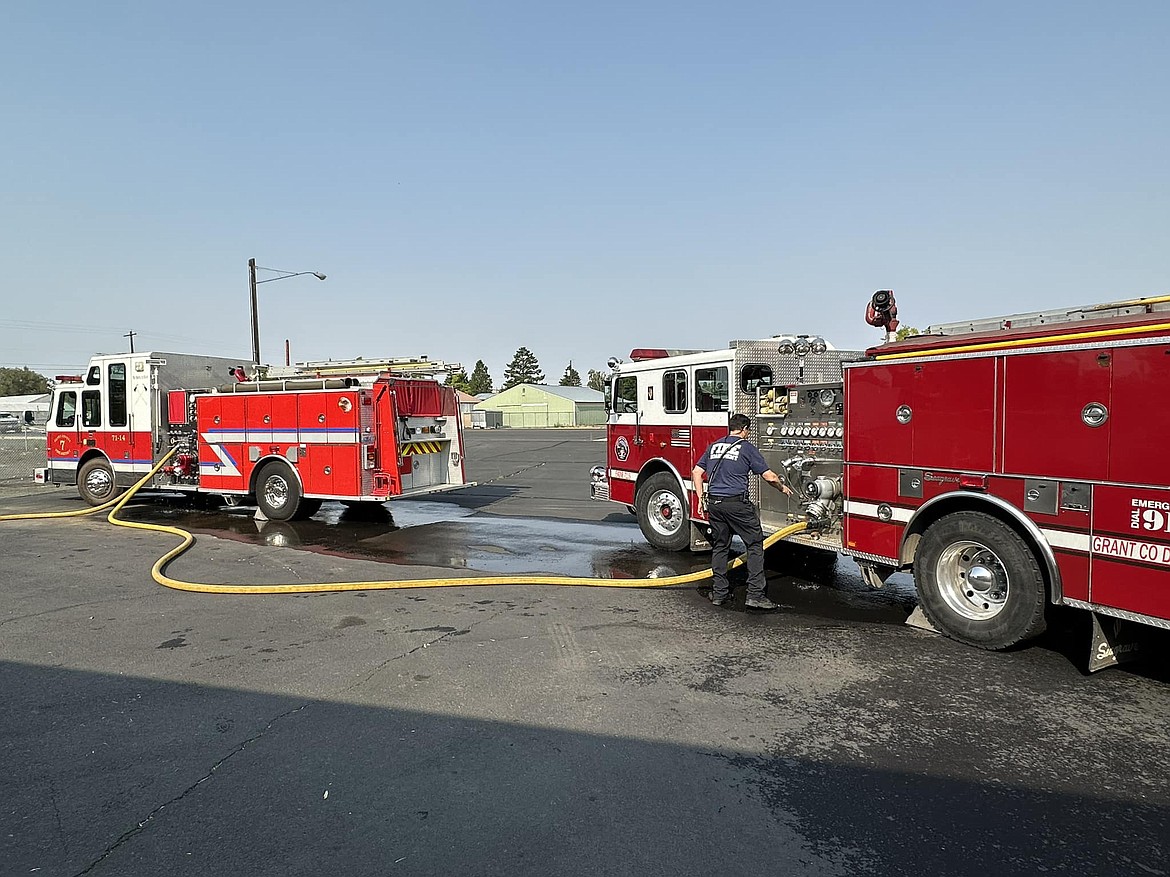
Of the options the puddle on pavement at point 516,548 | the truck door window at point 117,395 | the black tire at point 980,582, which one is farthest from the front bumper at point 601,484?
the truck door window at point 117,395

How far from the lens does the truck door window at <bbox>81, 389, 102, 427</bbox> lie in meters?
15.0

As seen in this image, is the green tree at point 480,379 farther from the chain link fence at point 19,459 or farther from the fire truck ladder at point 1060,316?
the fire truck ladder at point 1060,316

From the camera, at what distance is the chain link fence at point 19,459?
22.6m

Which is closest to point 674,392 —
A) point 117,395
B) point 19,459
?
point 117,395

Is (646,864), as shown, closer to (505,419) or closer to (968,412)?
(968,412)

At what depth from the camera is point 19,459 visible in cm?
2855

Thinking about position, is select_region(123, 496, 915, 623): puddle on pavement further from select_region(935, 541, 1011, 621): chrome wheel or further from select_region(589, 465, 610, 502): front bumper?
select_region(935, 541, 1011, 621): chrome wheel

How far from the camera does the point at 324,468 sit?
12.5 metres

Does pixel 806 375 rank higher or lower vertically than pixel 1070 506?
higher

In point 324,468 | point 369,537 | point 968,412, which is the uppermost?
point 968,412

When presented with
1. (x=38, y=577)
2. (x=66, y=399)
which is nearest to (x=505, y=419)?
(x=66, y=399)

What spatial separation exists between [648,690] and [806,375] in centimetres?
539

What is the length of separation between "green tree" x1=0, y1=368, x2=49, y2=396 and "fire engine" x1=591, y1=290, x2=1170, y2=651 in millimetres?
137928

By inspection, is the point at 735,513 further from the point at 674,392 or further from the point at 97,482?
the point at 97,482
